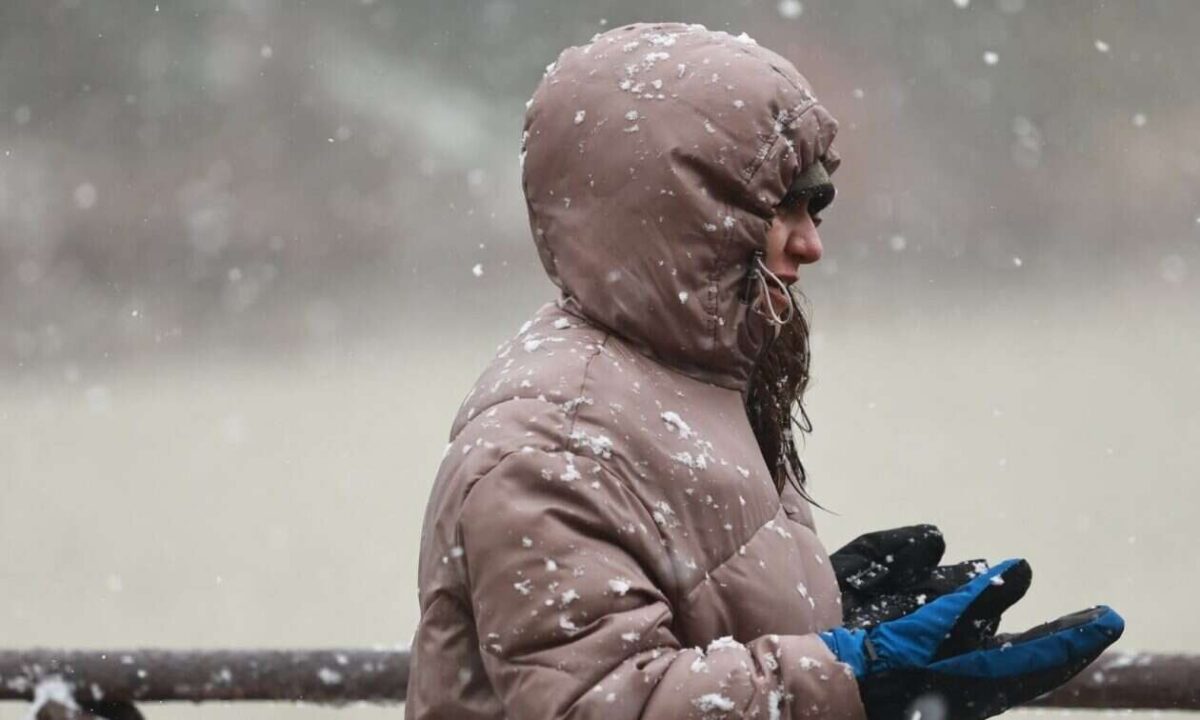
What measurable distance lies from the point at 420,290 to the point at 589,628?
8.03 meters

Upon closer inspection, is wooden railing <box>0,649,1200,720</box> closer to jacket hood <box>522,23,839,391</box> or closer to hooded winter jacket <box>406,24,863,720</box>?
hooded winter jacket <box>406,24,863,720</box>

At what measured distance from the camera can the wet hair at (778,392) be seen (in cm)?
176

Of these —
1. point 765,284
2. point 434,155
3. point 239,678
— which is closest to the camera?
point 765,284

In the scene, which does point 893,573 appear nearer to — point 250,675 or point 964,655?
point 964,655

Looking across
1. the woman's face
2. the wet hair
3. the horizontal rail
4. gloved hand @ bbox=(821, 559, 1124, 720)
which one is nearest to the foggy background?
the horizontal rail

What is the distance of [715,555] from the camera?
1.47m

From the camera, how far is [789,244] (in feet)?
5.29

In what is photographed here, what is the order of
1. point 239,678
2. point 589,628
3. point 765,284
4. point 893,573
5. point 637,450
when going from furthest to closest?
point 239,678, point 893,573, point 765,284, point 637,450, point 589,628

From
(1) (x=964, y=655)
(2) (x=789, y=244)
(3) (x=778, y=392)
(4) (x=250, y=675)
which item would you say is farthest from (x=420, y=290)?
(1) (x=964, y=655)

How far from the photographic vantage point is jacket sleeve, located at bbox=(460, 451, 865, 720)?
4.32 feet

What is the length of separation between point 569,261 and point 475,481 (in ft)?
0.96

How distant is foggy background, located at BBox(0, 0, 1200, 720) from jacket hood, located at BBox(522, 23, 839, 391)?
5395mm

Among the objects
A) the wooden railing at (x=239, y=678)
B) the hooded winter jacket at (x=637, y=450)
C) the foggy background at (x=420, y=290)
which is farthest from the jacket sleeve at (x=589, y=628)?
the foggy background at (x=420, y=290)

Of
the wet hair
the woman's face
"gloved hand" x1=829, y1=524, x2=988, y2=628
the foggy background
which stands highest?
the foggy background
